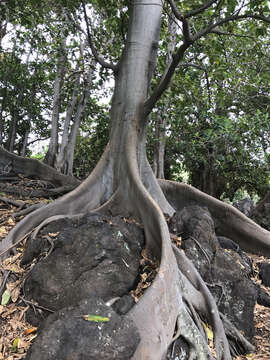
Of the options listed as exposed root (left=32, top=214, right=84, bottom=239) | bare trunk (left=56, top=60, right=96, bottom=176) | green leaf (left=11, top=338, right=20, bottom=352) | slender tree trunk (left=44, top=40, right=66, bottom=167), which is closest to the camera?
green leaf (left=11, top=338, right=20, bottom=352)

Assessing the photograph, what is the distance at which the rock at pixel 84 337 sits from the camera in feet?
5.87

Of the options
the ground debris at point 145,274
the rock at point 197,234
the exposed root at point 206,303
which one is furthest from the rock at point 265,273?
the ground debris at point 145,274

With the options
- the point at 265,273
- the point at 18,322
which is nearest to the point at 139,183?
the point at 18,322

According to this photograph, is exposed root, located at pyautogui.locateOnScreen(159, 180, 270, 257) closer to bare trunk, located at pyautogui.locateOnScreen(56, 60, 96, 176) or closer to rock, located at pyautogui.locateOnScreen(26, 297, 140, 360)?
rock, located at pyautogui.locateOnScreen(26, 297, 140, 360)

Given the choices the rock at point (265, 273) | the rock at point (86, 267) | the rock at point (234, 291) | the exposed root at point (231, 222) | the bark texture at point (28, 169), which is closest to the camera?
the rock at point (86, 267)

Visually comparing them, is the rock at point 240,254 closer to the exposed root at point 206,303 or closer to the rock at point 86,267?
the exposed root at point 206,303

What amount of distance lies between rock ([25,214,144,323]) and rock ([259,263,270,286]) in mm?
2119

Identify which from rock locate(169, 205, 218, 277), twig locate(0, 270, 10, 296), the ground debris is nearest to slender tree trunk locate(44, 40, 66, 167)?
rock locate(169, 205, 218, 277)

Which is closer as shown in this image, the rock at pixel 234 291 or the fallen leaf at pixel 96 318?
the fallen leaf at pixel 96 318

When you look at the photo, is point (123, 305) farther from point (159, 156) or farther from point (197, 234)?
point (159, 156)

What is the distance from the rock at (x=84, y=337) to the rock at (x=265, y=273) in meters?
2.87

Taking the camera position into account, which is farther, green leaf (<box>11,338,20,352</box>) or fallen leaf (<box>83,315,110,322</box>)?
green leaf (<box>11,338,20,352</box>)

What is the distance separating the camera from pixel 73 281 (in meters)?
2.72

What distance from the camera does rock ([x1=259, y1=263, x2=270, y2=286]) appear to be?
4.15m
